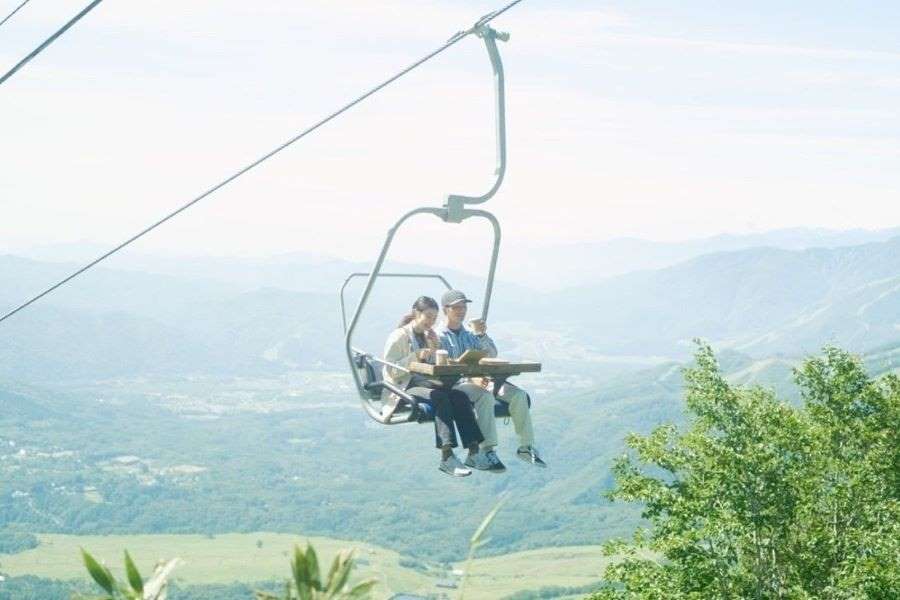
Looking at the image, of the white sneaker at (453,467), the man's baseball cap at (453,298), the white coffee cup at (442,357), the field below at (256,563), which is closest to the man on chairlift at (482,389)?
the man's baseball cap at (453,298)

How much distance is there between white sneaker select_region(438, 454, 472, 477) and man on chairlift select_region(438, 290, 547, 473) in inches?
15.4

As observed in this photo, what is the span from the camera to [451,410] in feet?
30.8

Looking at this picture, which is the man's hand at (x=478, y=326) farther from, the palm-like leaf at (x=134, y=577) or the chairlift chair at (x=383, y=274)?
the palm-like leaf at (x=134, y=577)

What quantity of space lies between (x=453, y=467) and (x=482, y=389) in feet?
2.89

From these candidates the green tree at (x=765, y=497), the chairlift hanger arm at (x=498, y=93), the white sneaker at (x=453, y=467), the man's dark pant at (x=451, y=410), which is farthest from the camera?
the green tree at (x=765, y=497)

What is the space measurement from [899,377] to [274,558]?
160m

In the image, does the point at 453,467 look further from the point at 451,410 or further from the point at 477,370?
the point at 477,370

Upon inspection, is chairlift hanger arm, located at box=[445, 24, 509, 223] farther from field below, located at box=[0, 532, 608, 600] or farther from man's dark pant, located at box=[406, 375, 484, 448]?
field below, located at box=[0, 532, 608, 600]

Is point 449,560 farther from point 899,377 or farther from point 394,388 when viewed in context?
point 394,388

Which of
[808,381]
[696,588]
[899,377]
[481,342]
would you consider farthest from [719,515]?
[481,342]

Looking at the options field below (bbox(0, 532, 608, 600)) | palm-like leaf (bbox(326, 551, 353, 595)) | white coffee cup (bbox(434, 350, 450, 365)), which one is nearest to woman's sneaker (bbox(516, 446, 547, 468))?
white coffee cup (bbox(434, 350, 450, 365))

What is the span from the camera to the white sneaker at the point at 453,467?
8758mm

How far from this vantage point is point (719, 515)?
58.3ft

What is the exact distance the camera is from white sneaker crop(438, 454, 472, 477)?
28.7ft
